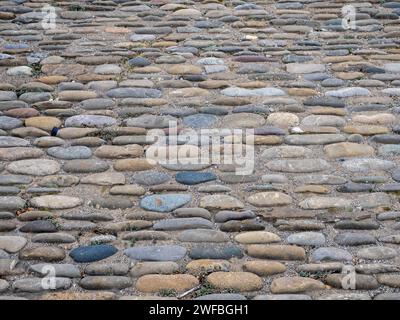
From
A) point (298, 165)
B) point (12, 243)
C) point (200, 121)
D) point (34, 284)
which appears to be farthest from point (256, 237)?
point (200, 121)

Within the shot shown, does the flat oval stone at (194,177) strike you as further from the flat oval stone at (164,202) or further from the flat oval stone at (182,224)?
the flat oval stone at (182,224)

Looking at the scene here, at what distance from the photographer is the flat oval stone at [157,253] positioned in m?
3.48

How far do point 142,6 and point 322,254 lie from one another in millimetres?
4036

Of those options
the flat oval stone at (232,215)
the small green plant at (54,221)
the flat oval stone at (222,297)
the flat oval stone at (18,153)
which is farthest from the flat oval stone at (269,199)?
the flat oval stone at (18,153)

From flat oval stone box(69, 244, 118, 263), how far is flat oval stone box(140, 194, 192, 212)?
1.35 ft

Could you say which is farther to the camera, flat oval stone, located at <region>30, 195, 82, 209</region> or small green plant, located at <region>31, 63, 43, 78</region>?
small green plant, located at <region>31, 63, 43, 78</region>

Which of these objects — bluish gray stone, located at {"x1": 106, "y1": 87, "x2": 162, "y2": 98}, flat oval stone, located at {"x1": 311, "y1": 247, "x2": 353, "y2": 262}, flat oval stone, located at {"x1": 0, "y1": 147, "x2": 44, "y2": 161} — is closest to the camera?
flat oval stone, located at {"x1": 311, "y1": 247, "x2": 353, "y2": 262}

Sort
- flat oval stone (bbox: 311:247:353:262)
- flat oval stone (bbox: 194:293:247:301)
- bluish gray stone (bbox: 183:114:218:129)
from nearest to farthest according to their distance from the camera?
1. flat oval stone (bbox: 194:293:247:301)
2. flat oval stone (bbox: 311:247:353:262)
3. bluish gray stone (bbox: 183:114:218:129)

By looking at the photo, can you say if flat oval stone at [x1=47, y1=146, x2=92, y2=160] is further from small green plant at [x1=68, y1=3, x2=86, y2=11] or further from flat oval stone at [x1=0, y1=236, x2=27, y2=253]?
small green plant at [x1=68, y1=3, x2=86, y2=11]

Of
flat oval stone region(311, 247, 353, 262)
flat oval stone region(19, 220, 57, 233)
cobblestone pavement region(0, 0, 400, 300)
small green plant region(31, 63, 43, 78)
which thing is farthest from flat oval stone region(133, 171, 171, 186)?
small green plant region(31, 63, 43, 78)

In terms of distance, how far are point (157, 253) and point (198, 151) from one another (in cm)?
103

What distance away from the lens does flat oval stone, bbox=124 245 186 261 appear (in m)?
3.48

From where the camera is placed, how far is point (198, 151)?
14.4ft

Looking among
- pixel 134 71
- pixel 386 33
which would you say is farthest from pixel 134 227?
pixel 386 33
